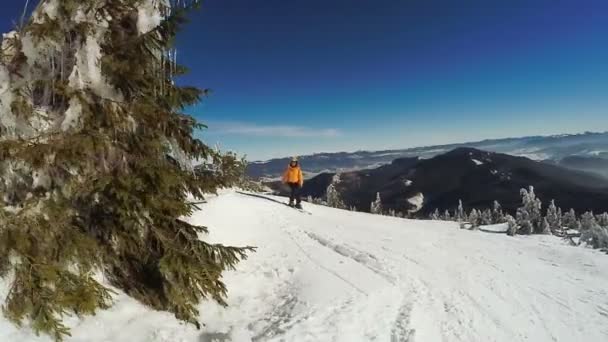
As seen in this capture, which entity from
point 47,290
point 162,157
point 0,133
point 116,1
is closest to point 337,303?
point 162,157

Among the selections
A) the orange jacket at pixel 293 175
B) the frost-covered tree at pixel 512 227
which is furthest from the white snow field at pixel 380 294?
the frost-covered tree at pixel 512 227

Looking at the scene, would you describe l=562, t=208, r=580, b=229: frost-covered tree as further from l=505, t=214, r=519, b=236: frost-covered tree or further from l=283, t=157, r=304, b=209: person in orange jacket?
l=283, t=157, r=304, b=209: person in orange jacket

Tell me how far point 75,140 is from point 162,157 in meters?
1.53

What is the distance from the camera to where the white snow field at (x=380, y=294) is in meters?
6.38

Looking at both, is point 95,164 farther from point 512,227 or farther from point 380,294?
point 512,227

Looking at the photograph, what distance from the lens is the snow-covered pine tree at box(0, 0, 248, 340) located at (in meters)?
5.45

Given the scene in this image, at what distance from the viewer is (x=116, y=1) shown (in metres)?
6.57

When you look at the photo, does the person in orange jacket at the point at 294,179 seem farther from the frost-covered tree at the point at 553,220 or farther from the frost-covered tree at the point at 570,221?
the frost-covered tree at the point at 570,221

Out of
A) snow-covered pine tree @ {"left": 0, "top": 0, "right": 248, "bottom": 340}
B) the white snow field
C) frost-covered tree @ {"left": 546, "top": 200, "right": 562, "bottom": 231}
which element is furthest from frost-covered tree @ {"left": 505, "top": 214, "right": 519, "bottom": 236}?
snow-covered pine tree @ {"left": 0, "top": 0, "right": 248, "bottom": 340}

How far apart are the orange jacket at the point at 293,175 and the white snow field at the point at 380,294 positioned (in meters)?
5.95

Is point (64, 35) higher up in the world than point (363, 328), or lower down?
higher up

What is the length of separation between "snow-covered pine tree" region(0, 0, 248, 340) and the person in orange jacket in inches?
480

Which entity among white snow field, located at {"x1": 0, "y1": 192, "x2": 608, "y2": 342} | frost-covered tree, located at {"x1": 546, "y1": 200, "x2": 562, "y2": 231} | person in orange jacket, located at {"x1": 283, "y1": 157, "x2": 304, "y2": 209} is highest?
person in orange jacket, located at {"x1": 283, "y1": 157, "x2": 304, "y2": 209}

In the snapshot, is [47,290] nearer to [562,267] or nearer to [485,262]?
[485,262]
